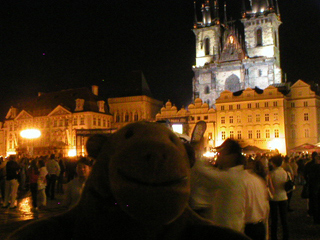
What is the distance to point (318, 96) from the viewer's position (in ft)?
148

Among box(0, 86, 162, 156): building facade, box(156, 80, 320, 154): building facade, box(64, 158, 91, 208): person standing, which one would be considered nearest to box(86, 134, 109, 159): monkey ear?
box(64, 158, 91, 208): person standing

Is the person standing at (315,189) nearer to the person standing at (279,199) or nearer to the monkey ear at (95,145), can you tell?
the person standing at (279,199)

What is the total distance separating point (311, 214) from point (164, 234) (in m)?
8.84

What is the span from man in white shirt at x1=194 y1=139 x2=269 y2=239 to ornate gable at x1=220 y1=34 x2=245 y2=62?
54933 millimetres

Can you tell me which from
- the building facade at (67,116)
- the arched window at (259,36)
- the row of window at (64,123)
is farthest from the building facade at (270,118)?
the row of window at (64,123)

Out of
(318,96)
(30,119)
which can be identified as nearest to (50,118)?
(30,119)

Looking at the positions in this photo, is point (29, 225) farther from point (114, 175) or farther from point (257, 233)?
point (257, 233)

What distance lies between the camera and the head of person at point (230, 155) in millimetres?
3898

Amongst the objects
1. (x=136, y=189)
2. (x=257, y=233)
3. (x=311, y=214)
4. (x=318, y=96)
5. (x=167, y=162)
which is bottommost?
(x=311, y=214)

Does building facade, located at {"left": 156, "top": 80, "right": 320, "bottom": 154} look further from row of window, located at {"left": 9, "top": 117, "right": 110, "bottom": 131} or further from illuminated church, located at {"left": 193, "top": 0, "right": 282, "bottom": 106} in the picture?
row of window, located at {"left": 9, "top": 117, "right": 110, "bottom": 131}

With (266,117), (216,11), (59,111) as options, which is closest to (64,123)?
(59,111)

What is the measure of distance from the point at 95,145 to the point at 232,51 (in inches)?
2299

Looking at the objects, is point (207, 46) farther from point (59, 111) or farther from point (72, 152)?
point (72, 152)

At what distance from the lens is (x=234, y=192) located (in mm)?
3447
